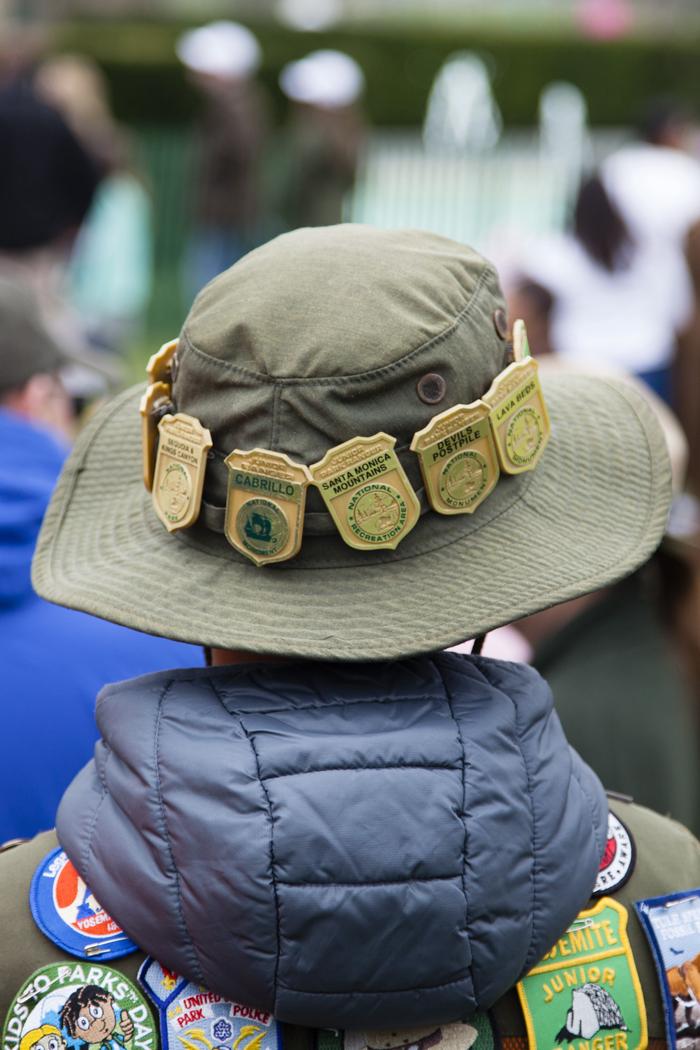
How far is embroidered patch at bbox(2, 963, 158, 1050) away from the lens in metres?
1.24

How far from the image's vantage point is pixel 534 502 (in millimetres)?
1440

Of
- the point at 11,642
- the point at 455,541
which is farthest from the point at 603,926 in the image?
the point at 11,642

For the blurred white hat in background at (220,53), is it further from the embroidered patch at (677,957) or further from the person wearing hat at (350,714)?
the embroidered patch at (677,957)

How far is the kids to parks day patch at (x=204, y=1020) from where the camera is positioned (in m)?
1.25

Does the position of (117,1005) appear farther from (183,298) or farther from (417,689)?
(183,298)

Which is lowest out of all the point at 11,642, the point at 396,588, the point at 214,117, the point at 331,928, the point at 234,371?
the point at 214,117

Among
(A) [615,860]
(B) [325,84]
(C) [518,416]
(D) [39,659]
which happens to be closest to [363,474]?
(C) [518,416]

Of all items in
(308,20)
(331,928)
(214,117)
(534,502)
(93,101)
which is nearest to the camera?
(331,928)

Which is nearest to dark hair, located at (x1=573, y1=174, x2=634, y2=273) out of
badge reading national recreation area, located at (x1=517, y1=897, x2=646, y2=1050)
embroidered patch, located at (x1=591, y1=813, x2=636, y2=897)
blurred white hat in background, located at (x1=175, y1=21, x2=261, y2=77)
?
embroidered patch, located at (x1=591, y1=813, x2=636, y2=897)

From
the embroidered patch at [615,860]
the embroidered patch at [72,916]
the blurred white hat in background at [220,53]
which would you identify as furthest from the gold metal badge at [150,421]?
the blurred white hat in background at [220,53]

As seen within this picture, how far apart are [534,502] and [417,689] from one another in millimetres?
277

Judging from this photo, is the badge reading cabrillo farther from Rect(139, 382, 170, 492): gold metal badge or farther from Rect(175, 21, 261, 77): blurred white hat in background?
Rect(175, 21, 261, 77): blurred white hat in background

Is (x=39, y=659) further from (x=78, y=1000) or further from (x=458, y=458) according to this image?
(x=458, y=458)

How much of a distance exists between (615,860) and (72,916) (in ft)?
1.86
